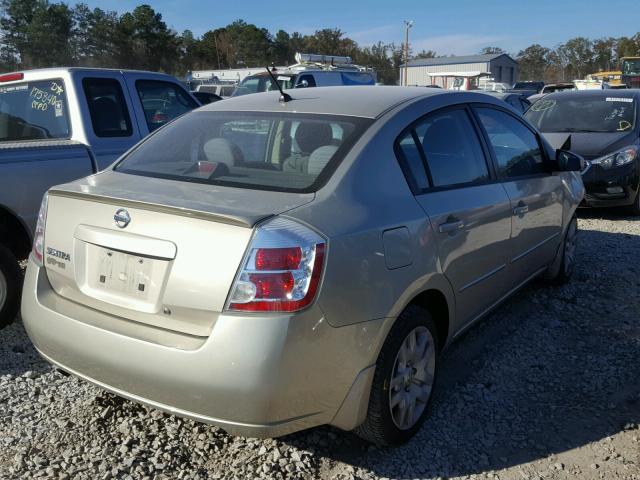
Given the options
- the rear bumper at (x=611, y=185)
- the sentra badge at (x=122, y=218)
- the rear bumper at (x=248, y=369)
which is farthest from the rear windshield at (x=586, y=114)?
the sentra badge at (x=122, y=218)

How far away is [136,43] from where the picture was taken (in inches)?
2024

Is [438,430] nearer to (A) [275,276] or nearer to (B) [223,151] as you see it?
(A) [275,276]

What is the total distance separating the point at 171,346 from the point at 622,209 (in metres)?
7.64

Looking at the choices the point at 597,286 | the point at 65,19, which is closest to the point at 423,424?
the point at 597,286

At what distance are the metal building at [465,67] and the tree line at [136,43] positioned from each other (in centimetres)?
401

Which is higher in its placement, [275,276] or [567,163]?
[567,163]

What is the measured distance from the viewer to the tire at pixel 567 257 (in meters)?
5.26

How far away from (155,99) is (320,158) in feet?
11.8

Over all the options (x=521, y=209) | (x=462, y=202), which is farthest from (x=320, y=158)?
(x=521, y=209)

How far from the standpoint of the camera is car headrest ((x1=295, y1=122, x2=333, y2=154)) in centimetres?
301

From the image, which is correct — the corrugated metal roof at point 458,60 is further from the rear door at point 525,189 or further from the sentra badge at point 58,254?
the sentra badge at point 58,254

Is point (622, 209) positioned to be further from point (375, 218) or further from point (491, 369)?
point (375, 218)

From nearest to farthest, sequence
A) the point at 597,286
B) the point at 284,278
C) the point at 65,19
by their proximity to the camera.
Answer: the point at 284,278 → the point at 597,286 → the point at 65,19

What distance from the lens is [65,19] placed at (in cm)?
4684
